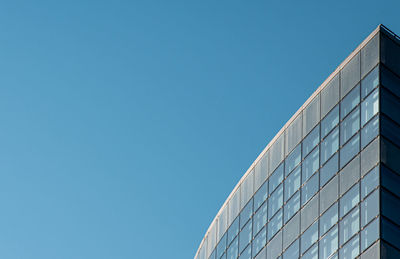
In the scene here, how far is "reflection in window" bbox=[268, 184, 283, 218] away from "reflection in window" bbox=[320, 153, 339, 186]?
18.6 ft

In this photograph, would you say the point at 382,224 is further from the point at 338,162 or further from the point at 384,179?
the point at 338,162

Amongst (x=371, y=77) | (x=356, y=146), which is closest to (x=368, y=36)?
(x=371, y=77)

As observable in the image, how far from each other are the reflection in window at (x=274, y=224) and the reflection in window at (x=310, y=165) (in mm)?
3613

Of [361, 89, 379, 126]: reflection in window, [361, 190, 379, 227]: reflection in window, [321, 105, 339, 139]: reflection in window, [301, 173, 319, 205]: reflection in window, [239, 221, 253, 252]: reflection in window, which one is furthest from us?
[239, 221, 253, 252]: reflection in window

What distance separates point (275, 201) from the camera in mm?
57594

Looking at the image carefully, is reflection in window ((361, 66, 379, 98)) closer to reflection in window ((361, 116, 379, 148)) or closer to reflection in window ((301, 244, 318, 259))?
reflection in window ((361, 116, 379, 148))

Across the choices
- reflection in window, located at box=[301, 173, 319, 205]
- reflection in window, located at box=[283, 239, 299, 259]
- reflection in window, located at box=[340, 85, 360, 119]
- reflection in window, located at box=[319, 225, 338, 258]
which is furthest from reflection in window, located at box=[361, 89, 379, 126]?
reflection in window, located at box=[283, 239, 299, 259]

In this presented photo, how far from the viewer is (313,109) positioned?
5397cm

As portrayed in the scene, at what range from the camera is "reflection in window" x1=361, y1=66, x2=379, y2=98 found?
4809 cm

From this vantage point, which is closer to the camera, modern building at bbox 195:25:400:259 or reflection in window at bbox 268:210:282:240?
modern building at bbox 195:25:400:259

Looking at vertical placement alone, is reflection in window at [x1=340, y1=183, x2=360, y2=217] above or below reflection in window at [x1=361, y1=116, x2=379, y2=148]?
below

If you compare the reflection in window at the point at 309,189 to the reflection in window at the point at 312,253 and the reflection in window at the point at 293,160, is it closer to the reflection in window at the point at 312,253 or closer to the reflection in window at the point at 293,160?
the reflection in window at the point at 293,160

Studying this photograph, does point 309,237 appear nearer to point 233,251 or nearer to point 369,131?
point 369,131

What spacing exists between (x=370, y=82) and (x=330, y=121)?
401 centimetres
